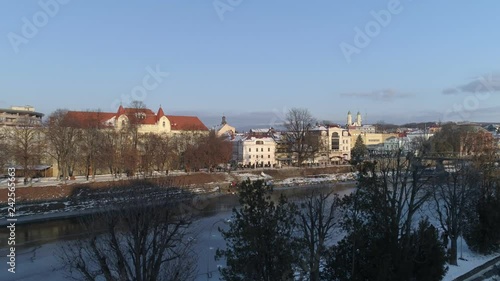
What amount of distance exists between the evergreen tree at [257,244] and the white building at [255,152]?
54.7 metres

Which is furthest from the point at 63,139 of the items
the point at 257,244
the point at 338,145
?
the point at 338,145

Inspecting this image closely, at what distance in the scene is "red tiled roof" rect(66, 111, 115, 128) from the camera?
43041mm

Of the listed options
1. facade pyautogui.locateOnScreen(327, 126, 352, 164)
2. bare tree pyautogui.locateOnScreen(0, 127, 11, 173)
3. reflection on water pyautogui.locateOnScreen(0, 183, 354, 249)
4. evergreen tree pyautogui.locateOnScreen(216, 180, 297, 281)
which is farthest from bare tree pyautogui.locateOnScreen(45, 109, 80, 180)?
facade pyautogui.locateOnScreen(327, 126, 352, 164)

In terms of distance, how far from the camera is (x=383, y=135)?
102m

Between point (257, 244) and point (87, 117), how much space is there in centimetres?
4486

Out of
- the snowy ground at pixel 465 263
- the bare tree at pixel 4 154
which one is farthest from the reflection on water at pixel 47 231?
the bare tree at pixel 4 154

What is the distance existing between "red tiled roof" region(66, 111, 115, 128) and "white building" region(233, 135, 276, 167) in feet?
67.8

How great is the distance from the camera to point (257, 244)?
29.7 feet

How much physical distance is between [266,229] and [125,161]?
3581 cm

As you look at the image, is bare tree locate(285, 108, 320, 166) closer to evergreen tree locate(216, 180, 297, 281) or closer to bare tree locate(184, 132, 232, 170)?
bare tree locate(184, 132, 232, 170)

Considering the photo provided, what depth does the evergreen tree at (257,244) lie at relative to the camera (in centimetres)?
906

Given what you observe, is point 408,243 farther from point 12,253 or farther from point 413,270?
point 12,253

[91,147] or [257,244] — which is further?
[91,147]

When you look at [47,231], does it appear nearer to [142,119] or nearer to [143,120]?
[142,119]
